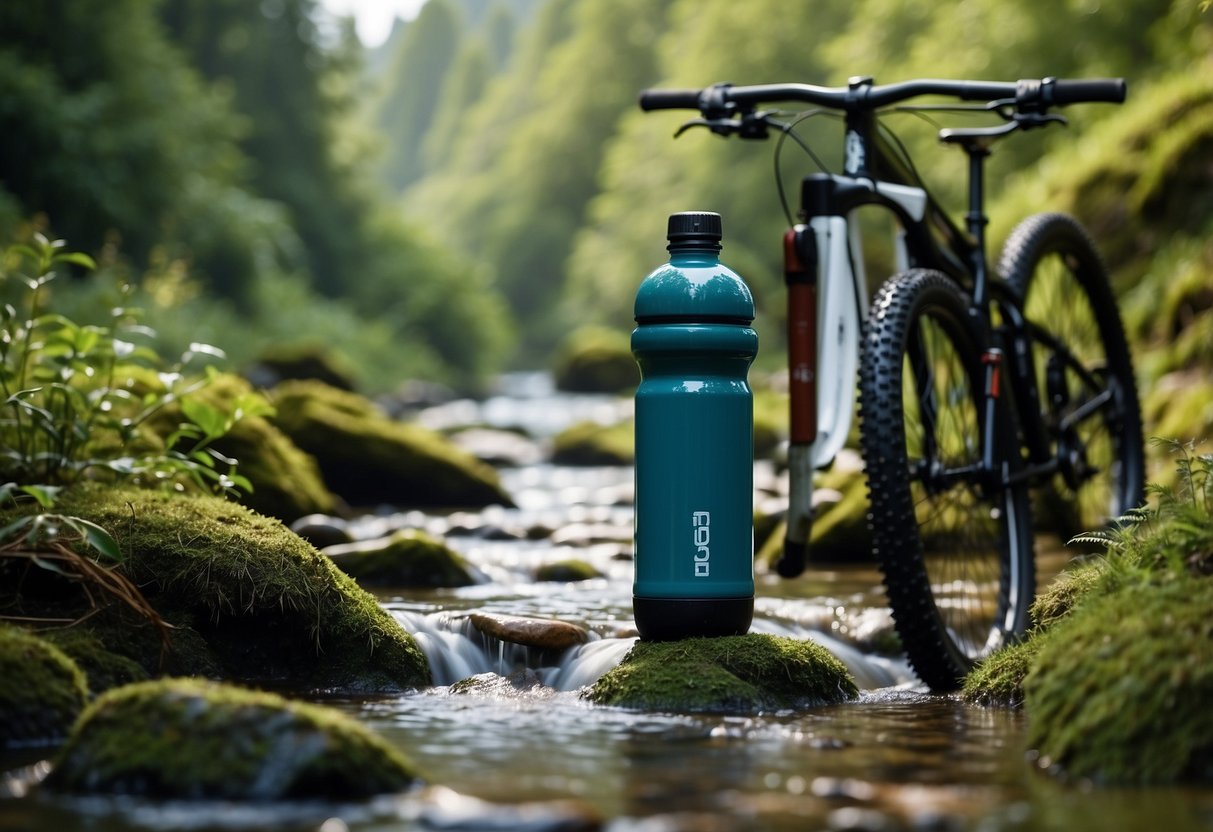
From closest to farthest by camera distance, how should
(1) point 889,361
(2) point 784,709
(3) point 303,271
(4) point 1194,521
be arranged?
(4) point 1194,521 < (2) point 784,709 < (1) point 889,361 < (3) point 303,271

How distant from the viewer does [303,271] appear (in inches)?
1503

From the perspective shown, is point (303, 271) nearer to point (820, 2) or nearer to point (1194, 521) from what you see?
point (820, 2)

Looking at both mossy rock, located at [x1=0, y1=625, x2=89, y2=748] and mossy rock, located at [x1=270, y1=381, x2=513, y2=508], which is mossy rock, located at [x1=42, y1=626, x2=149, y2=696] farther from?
mossy rock, located at [x1=270, y1=381, x2=513, y2=508]

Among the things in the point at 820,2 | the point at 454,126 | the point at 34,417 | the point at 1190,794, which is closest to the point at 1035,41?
the point at 820,2

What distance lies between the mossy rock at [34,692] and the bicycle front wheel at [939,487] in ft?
7.46

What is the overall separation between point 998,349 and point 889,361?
964mm

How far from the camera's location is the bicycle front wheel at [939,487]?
4.65 meters

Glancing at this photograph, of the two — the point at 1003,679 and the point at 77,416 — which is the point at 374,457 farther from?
the point at 1003,679

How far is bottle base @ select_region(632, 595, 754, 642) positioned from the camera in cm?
460

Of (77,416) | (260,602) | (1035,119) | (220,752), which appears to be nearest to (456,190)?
(77,416)

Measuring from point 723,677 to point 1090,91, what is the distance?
7.95 feet

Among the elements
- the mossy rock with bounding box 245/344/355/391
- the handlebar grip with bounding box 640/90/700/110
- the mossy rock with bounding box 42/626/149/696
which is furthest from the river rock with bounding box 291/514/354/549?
the mossy rock with bounding box 245/344/355/391

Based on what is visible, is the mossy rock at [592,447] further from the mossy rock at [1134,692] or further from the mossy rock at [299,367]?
the mossy rock at [1134,692]

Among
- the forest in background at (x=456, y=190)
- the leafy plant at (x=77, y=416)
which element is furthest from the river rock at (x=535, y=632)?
the forest in background at (x=456, y=190)
